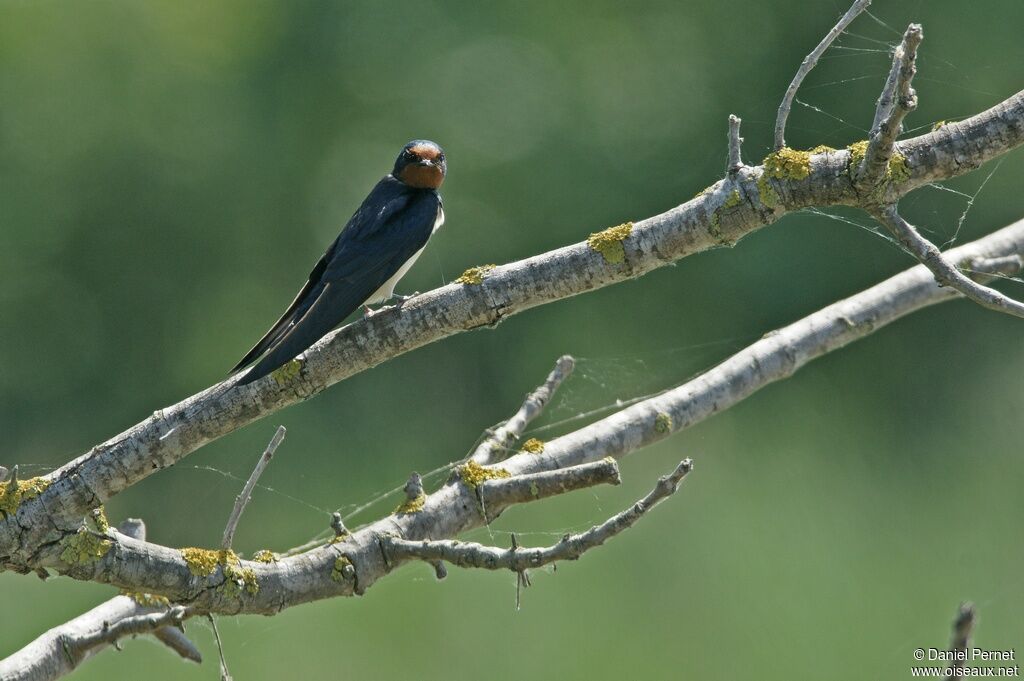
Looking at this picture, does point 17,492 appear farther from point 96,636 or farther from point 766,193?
point 766,193

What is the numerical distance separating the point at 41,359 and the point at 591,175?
4.23 meters

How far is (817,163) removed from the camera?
194cm

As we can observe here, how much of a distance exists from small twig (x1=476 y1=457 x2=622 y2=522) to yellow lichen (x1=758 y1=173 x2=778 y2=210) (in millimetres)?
531

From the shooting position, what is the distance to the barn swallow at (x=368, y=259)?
217 centimetres

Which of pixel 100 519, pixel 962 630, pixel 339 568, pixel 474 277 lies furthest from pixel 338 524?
pixel 962 630

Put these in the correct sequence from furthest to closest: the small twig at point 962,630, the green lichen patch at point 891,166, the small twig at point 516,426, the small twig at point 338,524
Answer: the small twig at point 516,426 → the small twig at point 338,524 → the green lichen patch at point 891,166 → the small twig at point 962,630

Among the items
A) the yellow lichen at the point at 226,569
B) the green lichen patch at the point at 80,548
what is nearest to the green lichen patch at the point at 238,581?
the yellow lichen at the point at 226,569

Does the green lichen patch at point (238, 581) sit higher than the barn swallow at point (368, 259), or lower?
lower

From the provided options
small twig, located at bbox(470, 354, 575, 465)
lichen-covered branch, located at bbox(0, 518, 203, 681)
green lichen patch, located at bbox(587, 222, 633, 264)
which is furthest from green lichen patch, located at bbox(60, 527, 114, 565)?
green lichen patch, located at bbox(587, 222, 633, 264)

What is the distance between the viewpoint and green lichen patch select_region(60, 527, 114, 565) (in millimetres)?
1878

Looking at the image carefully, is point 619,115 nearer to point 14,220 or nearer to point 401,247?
point 14,220

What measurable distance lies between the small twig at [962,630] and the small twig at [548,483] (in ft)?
1.93

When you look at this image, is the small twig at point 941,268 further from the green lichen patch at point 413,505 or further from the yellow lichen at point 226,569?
the yellow lichen at point 226,569

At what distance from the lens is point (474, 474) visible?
230 centimetres
